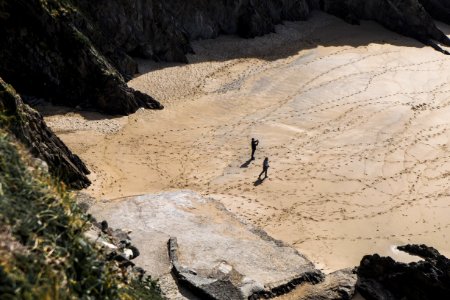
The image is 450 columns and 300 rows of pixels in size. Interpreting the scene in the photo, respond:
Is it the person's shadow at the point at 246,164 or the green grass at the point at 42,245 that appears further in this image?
the person's shadow at the point at 246,164

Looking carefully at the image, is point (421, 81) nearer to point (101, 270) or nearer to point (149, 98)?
point (149, 98)

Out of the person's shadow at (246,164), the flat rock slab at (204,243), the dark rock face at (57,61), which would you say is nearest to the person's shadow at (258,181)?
the person's shadow at (246,164)

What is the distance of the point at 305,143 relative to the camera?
29.3 meters

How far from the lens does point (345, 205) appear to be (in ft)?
77.3

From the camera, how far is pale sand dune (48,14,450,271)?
73.2 ft

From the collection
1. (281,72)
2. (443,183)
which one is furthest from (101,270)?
(281,72)

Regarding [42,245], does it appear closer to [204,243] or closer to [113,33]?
[204,243]

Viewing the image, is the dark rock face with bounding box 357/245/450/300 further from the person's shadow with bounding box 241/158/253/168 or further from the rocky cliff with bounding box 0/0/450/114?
the rocky cliff with bounding box 0/0/450/114

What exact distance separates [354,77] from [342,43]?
9128mm

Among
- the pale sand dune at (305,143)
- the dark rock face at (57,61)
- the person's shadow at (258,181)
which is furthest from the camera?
the dark rock face at (57,61)

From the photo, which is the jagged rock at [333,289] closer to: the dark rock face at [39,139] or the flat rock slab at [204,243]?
the flat rock slab at [204,243]

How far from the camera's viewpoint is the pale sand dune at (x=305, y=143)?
22.3 m

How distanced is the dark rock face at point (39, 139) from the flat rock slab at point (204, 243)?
261 cm

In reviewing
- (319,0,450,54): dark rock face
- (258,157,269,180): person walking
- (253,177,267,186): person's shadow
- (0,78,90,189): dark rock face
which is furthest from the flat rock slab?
(319,0,450,54): dark rock face
